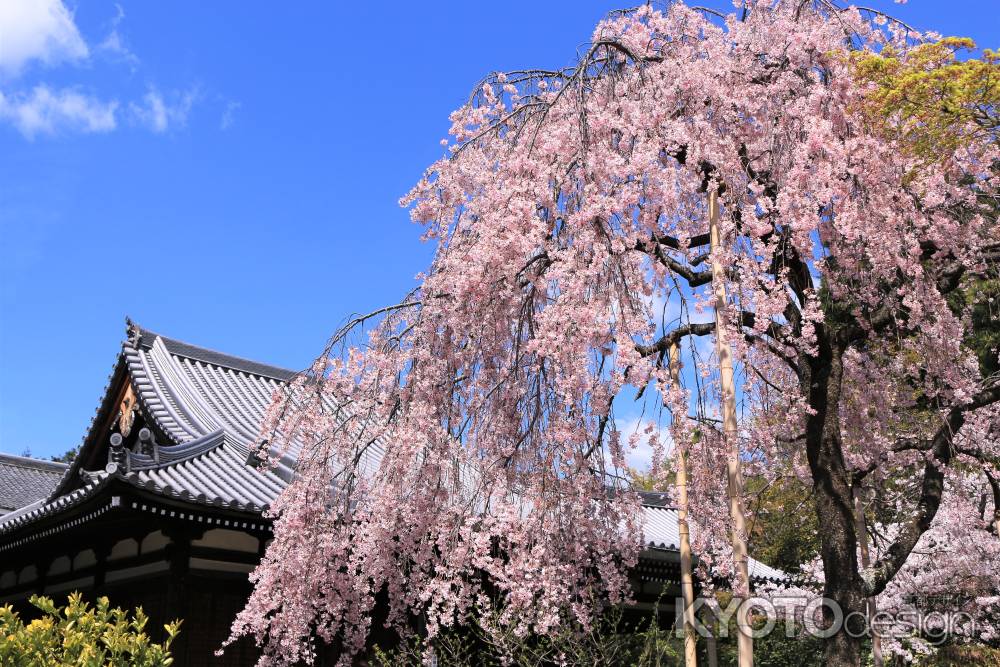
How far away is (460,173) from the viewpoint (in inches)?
301

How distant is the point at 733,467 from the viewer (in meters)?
6.14

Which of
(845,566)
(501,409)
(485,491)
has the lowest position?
(845,566)

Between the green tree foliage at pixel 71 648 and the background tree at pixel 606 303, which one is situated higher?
the background tree at pixel 606 303

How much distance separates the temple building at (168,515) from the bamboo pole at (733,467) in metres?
4.94

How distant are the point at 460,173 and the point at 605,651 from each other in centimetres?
493

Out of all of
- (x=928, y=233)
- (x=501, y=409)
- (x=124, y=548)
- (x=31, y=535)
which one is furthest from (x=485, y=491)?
(x=31, y=535)

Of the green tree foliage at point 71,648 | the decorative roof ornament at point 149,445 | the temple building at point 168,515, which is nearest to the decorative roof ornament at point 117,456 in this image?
the temple building at point 168,515

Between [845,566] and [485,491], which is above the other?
[485,491]

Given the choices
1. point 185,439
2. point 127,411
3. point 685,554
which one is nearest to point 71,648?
point 685,554

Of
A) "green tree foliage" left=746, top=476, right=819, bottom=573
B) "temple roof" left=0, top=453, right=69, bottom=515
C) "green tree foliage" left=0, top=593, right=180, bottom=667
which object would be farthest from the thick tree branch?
"temple roof" left=0, top=453, right=69, bottom=515

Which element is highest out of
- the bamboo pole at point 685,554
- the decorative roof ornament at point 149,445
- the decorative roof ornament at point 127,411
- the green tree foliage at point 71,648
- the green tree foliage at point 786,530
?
the decorative roof ornament at point 127,411

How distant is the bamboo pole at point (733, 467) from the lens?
6.11 m

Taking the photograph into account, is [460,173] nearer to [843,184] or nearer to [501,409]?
[501,409]

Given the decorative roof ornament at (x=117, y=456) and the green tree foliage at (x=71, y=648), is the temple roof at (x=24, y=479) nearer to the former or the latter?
the decorative roof ornament at (x=117, y=456)
